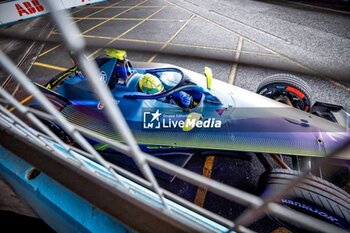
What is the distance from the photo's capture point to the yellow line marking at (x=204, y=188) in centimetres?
220

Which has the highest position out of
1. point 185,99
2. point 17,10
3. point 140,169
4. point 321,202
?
point 17,10

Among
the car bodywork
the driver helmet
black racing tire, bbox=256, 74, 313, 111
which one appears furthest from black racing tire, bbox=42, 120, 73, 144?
black racing tire, bbox=256, 74, 313, 111

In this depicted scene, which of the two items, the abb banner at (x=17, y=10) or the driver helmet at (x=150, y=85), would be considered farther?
the abb banner at (x=17, y=10)

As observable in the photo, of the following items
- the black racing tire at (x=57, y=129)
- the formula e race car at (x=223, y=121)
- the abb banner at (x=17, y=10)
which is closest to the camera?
the formula e race car at (x=223, y=121)

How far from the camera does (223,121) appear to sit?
2.15 metres

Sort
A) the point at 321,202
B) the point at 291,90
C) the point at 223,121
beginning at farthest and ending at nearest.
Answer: the point at 291,90, the point at 223,121, the point at 321,202

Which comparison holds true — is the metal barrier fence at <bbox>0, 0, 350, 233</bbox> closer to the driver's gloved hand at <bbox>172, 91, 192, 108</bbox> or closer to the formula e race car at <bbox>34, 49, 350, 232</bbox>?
the formula e race car at <bbox>34, 49, 350, 232</bbox>

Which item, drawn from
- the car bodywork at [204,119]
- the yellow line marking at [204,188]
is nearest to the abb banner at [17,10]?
the car bodywork at [204,119]

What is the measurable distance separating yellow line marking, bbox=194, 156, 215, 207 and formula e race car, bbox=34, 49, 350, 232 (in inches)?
18.6

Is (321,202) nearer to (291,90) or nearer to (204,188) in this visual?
(204,188)

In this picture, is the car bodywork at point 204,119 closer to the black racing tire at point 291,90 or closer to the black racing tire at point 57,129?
the black racing tire at point 57,129

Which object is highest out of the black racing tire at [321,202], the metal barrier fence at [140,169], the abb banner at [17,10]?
the abb banner at [17,10]

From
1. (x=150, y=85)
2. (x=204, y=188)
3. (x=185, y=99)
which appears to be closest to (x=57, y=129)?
(x=150, y=85)

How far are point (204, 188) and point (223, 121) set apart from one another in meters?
0.90
